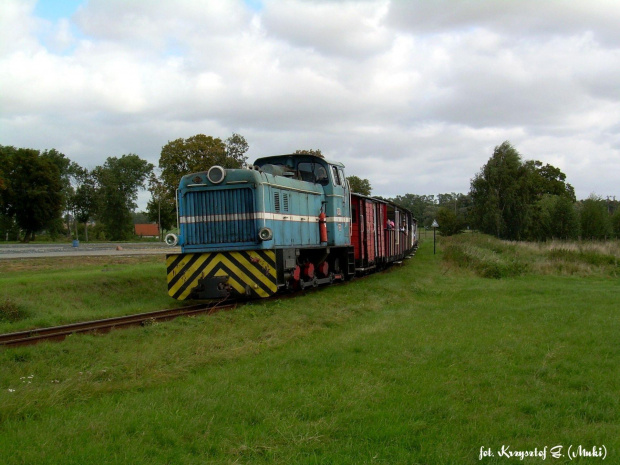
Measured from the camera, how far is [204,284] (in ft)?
39.4

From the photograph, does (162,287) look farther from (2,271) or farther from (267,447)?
(267,447)

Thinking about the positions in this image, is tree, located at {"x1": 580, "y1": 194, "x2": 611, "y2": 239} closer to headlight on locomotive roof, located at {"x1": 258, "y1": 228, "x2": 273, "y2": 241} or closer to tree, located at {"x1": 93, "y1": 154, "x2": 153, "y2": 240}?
headlight on locomotive roof, located at {"x1": 258, "y1": 228, "x2": 273, "y2": 241}

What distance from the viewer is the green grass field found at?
13.8ft

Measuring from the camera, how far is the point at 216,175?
12.6 meters

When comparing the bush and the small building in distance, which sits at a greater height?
the small building in distance

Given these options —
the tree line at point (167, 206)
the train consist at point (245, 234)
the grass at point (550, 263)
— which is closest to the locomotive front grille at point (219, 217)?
the train consist at point (245, 234)

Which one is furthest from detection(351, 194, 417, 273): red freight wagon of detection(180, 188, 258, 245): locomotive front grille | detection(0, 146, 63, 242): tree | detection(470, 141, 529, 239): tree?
detection(0, 146, 63, 242): tree

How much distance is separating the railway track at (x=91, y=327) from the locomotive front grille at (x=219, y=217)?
181cm

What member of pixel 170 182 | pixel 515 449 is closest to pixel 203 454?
pixel 515 449

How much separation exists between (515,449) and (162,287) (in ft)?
44.1

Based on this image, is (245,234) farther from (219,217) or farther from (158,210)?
(158,210)

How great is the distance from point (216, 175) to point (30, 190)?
46316 millimetres

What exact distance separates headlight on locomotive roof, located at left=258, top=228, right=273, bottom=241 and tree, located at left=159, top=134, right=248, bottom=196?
892 inches

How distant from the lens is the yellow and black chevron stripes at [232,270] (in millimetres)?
12078
